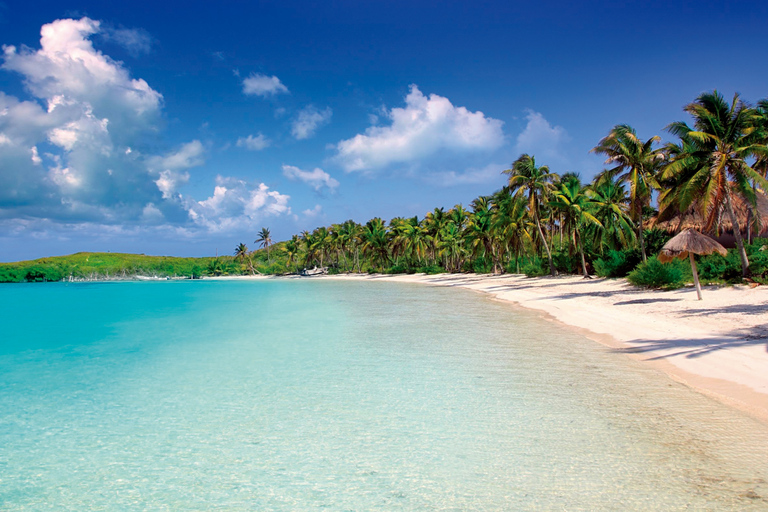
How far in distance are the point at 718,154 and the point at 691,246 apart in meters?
5.57

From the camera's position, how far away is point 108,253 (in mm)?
137875

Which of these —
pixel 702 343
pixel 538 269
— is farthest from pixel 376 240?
pixel 702 343

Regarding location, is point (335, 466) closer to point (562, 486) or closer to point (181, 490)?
point (181, 490)

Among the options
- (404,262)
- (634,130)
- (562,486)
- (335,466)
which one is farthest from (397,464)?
(404,262)

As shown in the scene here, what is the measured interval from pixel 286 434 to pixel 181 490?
1495 mm

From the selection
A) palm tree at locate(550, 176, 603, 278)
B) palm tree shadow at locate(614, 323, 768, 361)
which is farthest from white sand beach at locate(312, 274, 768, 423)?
palm tree at locate(550, 176, 603, 278)

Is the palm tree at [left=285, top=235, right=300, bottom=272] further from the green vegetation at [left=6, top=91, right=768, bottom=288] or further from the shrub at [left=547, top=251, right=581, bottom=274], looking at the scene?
the shrub at [left=547, top=251, right=581, bottom=274]

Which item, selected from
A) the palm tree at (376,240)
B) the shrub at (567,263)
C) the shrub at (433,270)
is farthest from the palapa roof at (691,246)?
the palm tree at (376,240)

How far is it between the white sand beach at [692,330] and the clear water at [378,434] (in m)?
0.66

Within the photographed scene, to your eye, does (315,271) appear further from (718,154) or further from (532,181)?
(718,154)

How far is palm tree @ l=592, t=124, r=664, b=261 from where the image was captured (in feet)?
77.4

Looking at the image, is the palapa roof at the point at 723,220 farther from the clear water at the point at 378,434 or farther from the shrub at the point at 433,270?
the shrub at the point at 433,270

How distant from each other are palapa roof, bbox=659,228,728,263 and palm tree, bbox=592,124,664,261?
869cm

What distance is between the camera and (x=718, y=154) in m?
17.5
